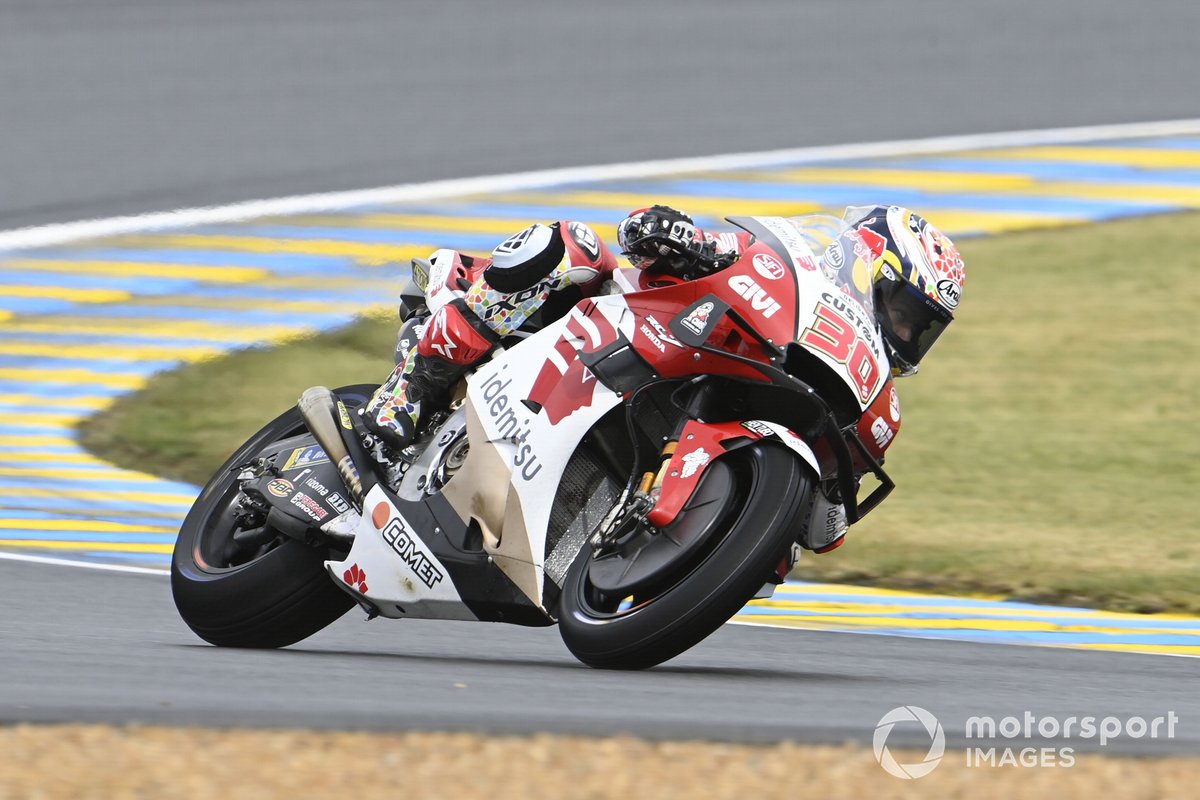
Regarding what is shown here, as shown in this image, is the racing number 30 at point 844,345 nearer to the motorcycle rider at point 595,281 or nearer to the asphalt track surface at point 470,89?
the motorcycle rider at point 595,281

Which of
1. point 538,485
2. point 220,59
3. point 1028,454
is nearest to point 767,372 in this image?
point 538,485

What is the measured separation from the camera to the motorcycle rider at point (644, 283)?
5.82 meters

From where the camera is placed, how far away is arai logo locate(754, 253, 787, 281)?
5.74 meters

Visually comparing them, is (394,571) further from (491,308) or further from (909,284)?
(909,284)

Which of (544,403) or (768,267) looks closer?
(768,267)

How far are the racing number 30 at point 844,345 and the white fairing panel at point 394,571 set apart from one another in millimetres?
1295

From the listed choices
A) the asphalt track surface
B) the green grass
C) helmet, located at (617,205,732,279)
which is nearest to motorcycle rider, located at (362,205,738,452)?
helmet, located at (617,205,732,279)

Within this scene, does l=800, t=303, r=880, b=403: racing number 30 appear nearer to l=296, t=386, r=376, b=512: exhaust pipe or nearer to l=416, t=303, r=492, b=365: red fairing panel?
l=416, t=303, r=492, b=365: red fairing panel

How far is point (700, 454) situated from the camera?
17.8 feet

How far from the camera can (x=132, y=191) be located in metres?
14.7

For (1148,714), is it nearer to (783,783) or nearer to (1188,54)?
(783,783)

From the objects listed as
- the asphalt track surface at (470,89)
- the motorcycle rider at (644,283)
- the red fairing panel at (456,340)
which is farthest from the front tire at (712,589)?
the asphalt track surface at (470,89)

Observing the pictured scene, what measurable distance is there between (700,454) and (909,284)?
3.12 feet

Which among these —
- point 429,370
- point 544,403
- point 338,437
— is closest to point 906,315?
point 544,403
